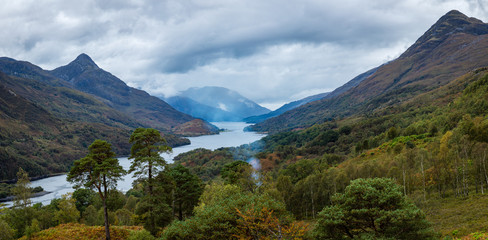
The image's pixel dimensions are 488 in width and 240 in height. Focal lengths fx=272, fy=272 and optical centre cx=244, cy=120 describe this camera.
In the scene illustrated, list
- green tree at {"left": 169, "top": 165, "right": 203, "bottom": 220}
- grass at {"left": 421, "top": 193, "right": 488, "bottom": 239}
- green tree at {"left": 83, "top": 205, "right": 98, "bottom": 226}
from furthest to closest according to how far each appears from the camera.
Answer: green tree at {"left": 83, "top": 205, "right": 98, "bottom": 226} < green tree at {"left": 169, "top": 165, "right": 203, "bottom": 220} < grass at {"left": 421, "top": 193, "right": 488, "bottom": 239}

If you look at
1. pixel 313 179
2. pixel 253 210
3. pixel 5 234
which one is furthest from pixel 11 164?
pixel 253 210

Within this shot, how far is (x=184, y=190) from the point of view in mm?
36938

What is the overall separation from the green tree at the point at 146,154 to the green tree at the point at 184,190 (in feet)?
35.0

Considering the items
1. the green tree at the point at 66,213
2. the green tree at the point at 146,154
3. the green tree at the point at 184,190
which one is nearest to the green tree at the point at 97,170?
the green tree at the point at 146,154

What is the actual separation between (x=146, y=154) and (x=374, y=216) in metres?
19.1

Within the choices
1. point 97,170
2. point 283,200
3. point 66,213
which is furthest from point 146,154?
point 66,213

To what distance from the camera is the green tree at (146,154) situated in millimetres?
24672

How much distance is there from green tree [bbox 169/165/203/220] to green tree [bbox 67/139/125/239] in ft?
41.9

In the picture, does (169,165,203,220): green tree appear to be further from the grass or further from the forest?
the grass

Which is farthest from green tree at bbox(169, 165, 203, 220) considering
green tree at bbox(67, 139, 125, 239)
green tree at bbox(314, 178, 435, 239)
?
green tree at bbox(314, 178, 435, 239)

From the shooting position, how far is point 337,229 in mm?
18031

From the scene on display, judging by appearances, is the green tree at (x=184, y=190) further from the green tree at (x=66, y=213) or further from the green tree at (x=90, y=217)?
the green tree at (x=66, y=213)

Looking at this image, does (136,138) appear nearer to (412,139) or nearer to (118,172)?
(118,172)

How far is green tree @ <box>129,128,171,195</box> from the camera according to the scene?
80.9 ft
